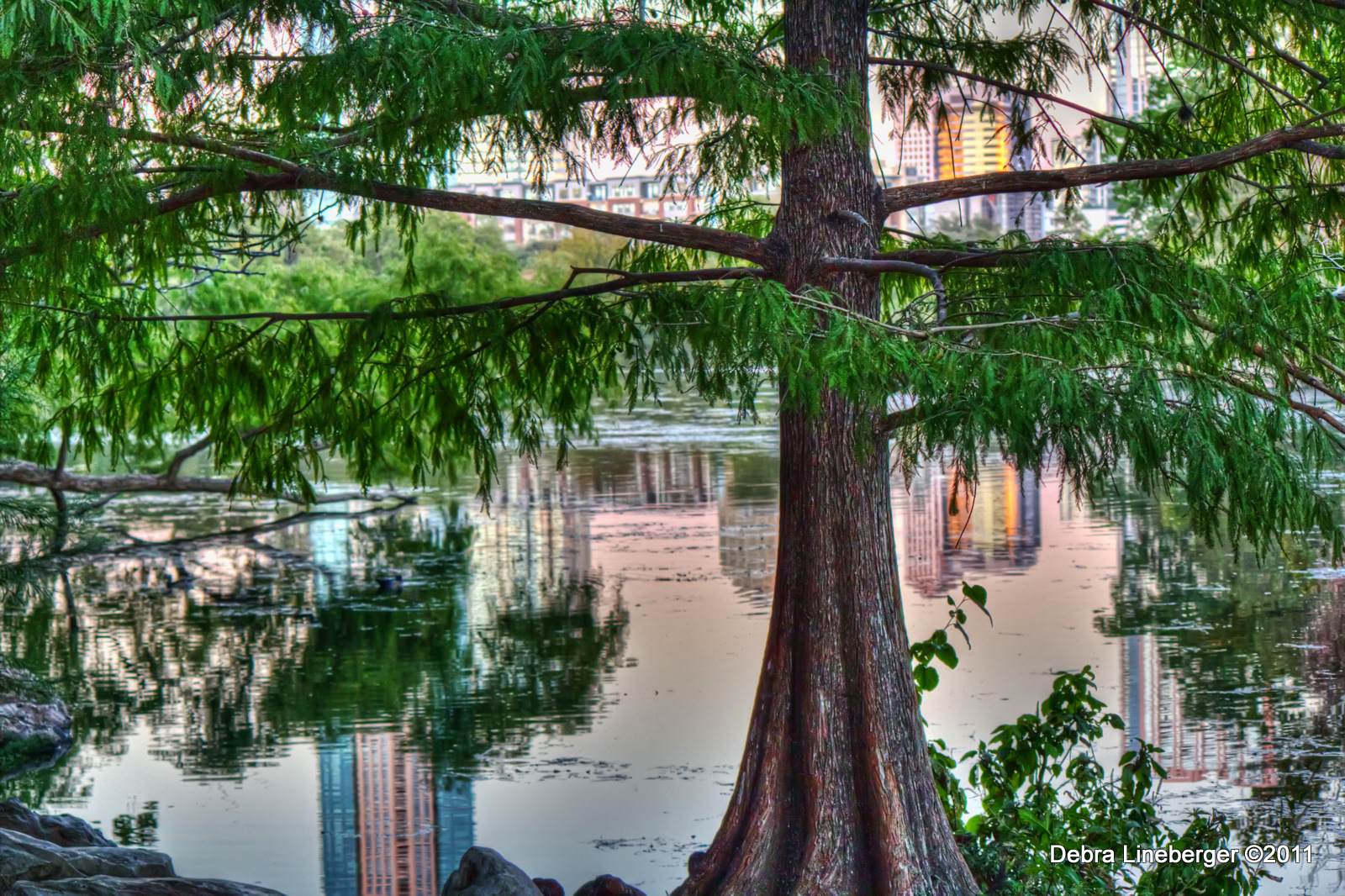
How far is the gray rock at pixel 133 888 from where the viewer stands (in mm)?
5391

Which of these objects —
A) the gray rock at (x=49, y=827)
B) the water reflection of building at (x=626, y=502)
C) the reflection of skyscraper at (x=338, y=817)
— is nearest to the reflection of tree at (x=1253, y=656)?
the water reflection of building at (x=626, y=502)

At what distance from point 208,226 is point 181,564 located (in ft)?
40.5

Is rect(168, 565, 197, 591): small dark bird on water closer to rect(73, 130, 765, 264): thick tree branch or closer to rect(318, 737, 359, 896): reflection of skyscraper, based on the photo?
rect(318, 737, 359, 896): reflection of skyscraper

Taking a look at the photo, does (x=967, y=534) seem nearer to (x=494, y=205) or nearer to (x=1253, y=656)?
(x=1253, y=656)

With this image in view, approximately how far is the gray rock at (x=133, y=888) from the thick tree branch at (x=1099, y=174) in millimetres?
3936

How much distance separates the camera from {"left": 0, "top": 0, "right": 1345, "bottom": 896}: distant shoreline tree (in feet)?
13.4

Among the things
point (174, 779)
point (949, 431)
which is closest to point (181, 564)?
point (174, 779)

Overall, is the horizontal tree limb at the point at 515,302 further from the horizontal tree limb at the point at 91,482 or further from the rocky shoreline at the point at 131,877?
the horizontal tree limb at the point at 91,482

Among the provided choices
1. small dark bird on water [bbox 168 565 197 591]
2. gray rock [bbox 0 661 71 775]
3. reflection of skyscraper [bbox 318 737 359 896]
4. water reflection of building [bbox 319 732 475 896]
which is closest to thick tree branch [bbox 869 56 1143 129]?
water reflection of building [bbox 319 732 475 896]

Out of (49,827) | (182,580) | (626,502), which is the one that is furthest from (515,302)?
(626,502)

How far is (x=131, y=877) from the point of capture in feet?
20.3

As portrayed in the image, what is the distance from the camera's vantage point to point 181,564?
1689 cm

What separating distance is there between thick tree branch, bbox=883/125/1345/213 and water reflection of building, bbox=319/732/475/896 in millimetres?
4305

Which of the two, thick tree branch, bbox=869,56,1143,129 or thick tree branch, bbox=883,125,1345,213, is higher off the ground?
thick tree branch, bbox=869,56,1143,129
